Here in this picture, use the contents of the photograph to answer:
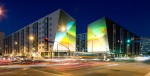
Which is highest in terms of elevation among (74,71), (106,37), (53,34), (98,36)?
(98,36)

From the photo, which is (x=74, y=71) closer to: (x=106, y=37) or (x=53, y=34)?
(x=53, y=34)

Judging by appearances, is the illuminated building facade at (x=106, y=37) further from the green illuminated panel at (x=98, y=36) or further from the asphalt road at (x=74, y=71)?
the asphalt road at (x=74, y=71)

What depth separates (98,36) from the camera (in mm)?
147625

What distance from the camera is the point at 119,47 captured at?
155125 millimetres

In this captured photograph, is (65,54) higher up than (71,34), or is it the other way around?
(71,34)

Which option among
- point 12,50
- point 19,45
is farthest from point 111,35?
point 12,50

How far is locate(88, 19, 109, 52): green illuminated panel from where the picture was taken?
142875mm

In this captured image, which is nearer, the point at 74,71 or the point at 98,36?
the point at 74,71

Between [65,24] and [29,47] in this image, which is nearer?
[65,24]

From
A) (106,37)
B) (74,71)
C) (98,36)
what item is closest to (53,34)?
(106,37)

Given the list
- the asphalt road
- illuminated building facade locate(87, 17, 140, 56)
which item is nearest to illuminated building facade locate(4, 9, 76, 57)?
illuminated building facade locate(87, 17, 140, 56)

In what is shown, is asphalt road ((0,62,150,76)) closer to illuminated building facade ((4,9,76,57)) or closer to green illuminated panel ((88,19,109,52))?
illuminated building facade ((4,9,76,57))

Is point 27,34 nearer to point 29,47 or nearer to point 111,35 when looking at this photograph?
point 29,47

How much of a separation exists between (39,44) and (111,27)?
160 feet
